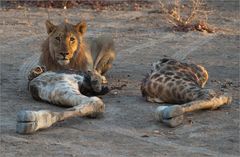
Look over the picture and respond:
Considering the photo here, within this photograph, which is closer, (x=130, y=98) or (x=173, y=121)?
(x=173, y=121)

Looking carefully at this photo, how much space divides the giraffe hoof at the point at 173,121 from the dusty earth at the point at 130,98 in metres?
0.05

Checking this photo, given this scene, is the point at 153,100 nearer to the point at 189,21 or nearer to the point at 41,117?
the point at 41,117

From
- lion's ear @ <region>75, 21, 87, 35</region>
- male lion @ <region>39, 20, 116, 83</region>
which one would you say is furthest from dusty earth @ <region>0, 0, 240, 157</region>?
lion's ear @ <region>75, 21, 87, 35</region>

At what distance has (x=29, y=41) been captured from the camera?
11039mm

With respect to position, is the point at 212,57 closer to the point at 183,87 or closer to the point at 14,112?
the point at 183,87

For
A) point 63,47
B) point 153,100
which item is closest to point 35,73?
point 63,47

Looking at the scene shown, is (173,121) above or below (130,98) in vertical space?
above

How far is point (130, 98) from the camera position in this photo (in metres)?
7.27


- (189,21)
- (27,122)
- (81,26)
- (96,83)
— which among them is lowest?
(189,21)

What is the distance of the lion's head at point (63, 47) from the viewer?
755 cm

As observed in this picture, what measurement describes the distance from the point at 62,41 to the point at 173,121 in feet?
6.45

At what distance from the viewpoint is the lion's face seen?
297 inches

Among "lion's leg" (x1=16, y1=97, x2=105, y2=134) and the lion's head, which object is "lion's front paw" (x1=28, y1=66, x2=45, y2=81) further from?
"lion's leg" (x1=16, y1=97, x2=105, y2=134)

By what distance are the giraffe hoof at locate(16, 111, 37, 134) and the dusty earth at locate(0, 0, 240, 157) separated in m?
0.06
